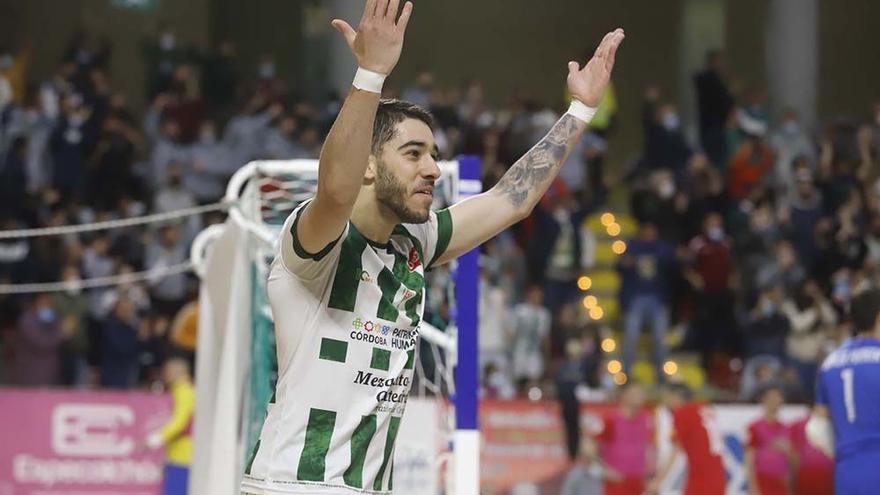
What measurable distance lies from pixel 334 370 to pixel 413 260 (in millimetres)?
482

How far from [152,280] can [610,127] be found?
29.4 ft

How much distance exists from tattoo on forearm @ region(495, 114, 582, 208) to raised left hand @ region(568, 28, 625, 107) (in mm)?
99

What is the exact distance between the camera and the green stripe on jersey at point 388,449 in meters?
4.23

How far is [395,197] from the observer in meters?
4.23

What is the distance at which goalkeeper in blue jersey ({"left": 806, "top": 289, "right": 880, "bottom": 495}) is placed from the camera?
714 centimetres

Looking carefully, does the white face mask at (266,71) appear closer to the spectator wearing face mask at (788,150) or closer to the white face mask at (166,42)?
the white face mask at (166,42)

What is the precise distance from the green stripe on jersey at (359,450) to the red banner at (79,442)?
1198cm

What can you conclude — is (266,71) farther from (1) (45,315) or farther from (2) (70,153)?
(1) (45,315)

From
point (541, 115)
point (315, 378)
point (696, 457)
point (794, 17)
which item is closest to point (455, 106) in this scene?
point (541, 115)

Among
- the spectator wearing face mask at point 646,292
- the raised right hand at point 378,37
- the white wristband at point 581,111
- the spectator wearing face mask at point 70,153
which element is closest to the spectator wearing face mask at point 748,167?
the spectator wearing face mask at point 646,292

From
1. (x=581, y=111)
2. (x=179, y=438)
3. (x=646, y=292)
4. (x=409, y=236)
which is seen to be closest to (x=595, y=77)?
(x=581, y=111)

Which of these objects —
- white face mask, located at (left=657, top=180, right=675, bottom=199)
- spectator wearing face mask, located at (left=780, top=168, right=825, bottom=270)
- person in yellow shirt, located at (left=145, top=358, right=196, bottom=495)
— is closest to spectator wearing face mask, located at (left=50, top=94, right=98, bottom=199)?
person in yellow shirt, located at (left=145, top=358, right=196, bottom=495)

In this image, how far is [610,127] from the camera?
24.5 m

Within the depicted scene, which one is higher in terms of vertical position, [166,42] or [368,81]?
[166,42]
